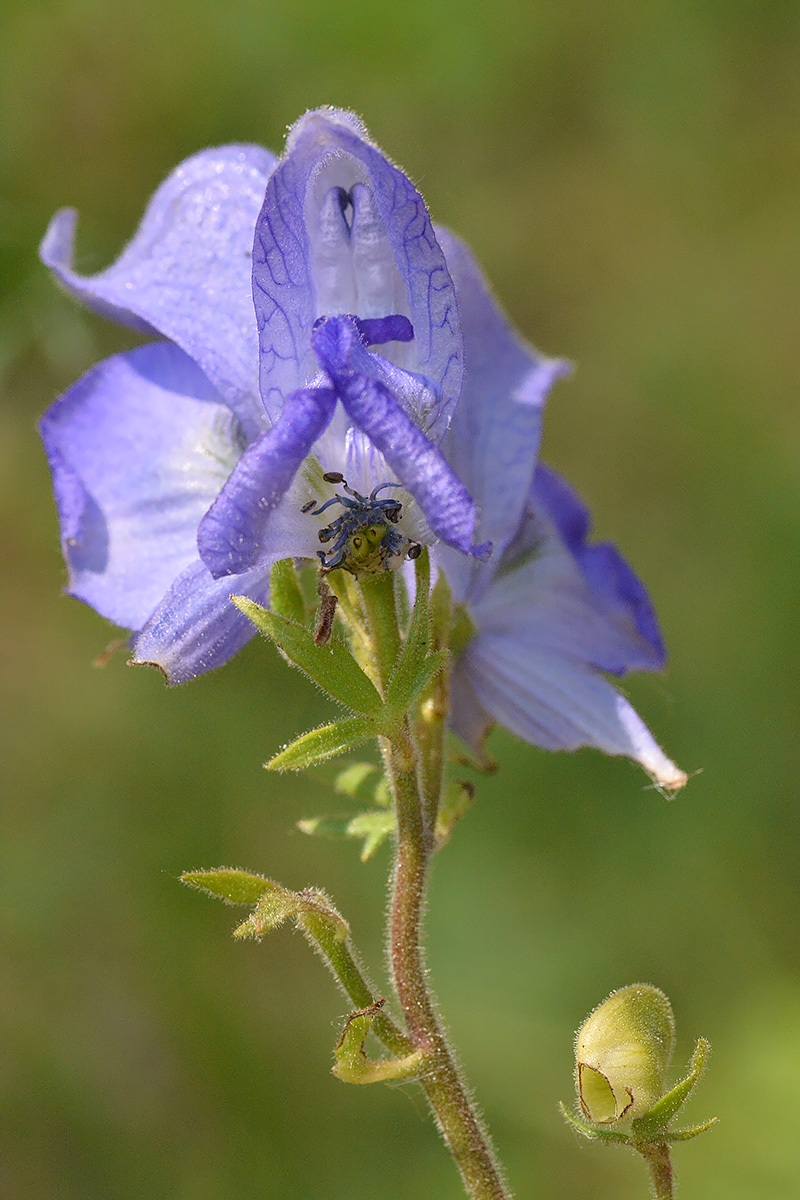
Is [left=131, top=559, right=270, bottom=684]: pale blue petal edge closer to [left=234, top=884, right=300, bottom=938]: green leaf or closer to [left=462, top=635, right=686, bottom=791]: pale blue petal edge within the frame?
[left=234, top=884, right=300, bottom=938]: green leaf

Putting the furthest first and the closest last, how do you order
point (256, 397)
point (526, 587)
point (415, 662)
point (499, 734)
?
point (499, 734) < point (526, 587) < point (256, 397) < point (415, 662)

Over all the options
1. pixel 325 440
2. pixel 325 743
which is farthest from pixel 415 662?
pixel 325 440

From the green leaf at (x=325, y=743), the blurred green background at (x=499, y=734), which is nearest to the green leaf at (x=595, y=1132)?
the green leaf at (x=325, y=743)

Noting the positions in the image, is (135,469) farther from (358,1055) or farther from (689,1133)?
(689,1133)

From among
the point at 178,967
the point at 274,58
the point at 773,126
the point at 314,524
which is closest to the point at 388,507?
the point at 314,524

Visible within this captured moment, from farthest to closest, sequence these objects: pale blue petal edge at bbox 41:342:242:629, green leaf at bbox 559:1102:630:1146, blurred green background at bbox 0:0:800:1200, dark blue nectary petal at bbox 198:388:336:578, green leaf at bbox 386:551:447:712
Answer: blurred green background at bbox 0:0:800:1200 → pale blue petal edge at bbox 41:342:242:629 → green leaf at bbox 559:1102:630:1146 → green leaf at bbox 386:551:447:712 → dark blue nectary petal at bbox 198:388:336:578

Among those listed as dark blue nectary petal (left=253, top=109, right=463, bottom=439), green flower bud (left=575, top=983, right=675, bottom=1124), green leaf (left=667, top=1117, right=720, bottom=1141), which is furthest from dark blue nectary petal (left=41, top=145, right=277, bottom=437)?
green leaf (left=667, top=1117, right=720, bottom=1141)

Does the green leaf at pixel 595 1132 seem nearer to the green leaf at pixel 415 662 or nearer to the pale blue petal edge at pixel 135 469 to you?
the green leaf at pixel 415 662
